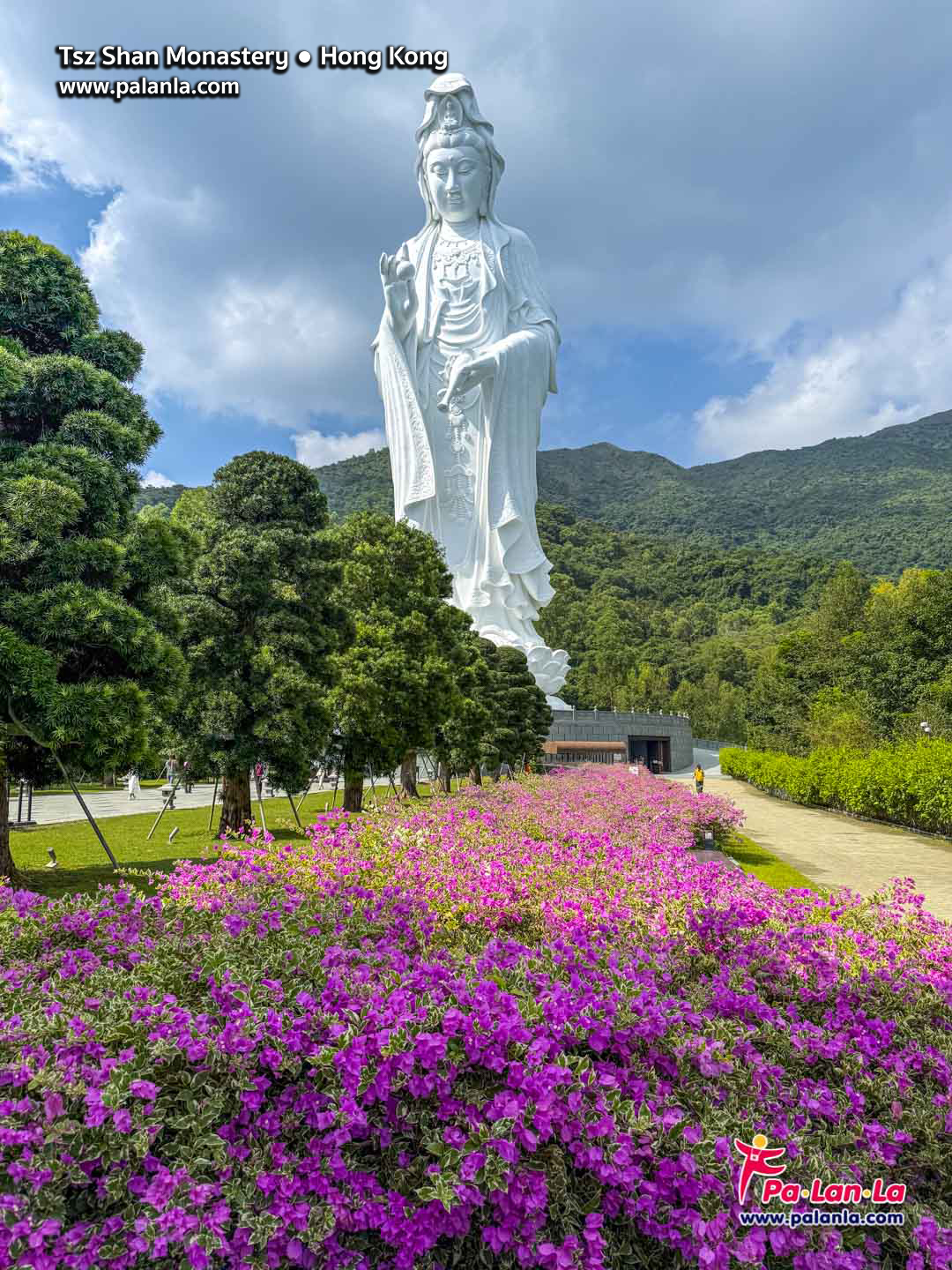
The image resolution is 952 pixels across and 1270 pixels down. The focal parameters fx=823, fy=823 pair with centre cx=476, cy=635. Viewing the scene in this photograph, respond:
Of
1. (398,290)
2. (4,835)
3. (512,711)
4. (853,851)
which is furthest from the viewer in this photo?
(398,290)

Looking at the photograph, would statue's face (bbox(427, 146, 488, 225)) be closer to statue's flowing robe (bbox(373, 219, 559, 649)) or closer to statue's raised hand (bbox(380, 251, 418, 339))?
statue's flowing robe (bbox(373, 219, 559, 649))

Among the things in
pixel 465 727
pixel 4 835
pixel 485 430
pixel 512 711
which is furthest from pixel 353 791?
pixel 485 430

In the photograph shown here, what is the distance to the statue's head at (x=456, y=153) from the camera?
27469mm

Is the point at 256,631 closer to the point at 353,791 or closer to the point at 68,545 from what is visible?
the point at 68,545

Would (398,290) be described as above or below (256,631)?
above

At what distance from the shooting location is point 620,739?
36781mm

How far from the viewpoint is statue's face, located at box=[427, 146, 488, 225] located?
27828 millimetres

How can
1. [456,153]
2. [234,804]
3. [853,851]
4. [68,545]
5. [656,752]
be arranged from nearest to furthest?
[68,545] < [234,804] < [853,851] < [456,153] < [656,752]

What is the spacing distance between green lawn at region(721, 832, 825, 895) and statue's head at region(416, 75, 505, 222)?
23.7m

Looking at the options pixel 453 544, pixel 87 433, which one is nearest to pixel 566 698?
pixel 453 544

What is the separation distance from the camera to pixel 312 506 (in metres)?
11.5

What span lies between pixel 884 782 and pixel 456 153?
24024 mm

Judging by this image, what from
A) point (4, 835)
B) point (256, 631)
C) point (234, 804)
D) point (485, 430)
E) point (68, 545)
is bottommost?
point (234, 804)

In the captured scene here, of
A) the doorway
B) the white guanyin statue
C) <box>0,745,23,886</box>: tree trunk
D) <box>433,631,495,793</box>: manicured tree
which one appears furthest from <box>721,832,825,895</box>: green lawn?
the doorway
